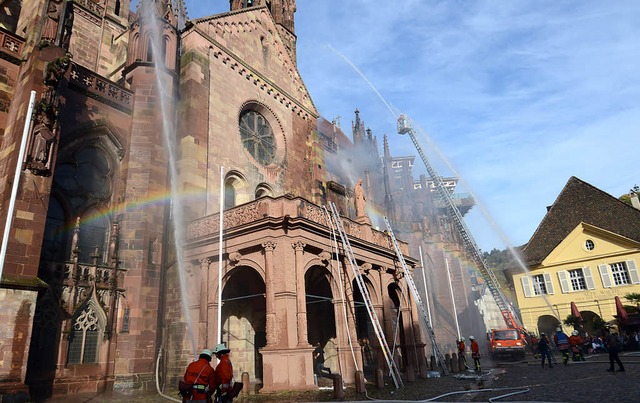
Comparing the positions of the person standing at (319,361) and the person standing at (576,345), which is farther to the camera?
the person standing at (576,345)

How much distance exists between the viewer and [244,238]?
1595 cm

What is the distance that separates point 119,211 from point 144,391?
642cm

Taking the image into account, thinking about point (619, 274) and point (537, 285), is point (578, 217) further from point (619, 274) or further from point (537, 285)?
point (537, 285)

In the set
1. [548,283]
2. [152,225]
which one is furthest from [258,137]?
[548,283]

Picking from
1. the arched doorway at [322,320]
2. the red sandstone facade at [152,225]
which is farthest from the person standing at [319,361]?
the red sandstone facade at [152,225]

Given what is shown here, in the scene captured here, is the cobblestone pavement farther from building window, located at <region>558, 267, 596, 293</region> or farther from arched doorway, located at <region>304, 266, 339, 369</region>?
building window, located at <region>558, 267, 596, 293</region>

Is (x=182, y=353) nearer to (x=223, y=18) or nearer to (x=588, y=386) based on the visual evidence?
(x=588, y=386)

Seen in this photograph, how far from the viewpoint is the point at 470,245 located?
48.4 m

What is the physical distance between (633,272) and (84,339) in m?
35.3

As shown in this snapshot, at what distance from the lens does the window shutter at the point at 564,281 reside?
3497 centimetres

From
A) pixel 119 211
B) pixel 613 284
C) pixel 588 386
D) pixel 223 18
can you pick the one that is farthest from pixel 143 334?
pixel 613 284

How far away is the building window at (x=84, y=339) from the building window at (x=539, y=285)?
34.1 m

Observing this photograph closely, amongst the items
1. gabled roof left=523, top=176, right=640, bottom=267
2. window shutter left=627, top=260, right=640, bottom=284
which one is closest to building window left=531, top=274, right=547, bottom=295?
gabled roof left=523, top=176, right=640, bottom=267

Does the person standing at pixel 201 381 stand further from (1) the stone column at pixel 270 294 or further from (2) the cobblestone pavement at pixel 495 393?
(1) the stone column at pixel 270 294
